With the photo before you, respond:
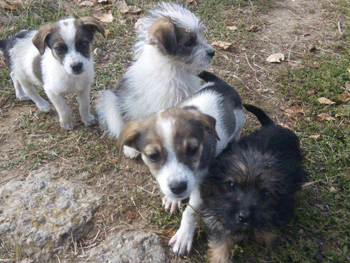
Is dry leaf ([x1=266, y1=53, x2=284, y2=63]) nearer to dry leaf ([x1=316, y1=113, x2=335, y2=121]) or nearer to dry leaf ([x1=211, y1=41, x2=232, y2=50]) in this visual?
dry leaf ([x1=211, y1=41, x2=232, y2=50])

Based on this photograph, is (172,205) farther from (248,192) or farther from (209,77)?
(209,77)

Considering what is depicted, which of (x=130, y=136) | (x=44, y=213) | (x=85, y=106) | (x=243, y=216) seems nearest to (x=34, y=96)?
(x=85, y=106)

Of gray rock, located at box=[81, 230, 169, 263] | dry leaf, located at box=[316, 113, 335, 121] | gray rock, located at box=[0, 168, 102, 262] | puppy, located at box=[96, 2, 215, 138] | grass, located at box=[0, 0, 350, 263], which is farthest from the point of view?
dry leaf, located at box=[316, 113, 335, 121]

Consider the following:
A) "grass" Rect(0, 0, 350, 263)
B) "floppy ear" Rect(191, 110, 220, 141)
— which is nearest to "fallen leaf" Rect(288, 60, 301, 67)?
"grass" Rect(0, 0, 350, 263)

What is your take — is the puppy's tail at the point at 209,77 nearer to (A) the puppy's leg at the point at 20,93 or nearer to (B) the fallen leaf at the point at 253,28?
(B) the fallen leaf at the point at 253,28

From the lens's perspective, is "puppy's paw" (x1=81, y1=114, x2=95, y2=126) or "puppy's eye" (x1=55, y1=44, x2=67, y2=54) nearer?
"puppy's eye" (x1=55, y1=44, x2=67, y2=54)

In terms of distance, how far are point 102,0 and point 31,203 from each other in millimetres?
4711

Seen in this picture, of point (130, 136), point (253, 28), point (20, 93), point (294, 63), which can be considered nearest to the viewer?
point (130, 136)

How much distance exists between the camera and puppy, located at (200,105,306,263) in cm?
307

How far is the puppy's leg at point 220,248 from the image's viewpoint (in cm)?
329

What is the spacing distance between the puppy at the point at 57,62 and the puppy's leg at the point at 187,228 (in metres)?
2.06

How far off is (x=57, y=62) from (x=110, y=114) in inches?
37.4

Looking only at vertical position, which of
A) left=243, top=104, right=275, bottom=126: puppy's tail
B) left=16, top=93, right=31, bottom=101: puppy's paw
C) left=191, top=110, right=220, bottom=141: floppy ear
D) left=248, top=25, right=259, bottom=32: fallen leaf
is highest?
left=191, top=110, right=220, bottom=141: floppy ear

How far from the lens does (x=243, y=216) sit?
→ 298 cm
